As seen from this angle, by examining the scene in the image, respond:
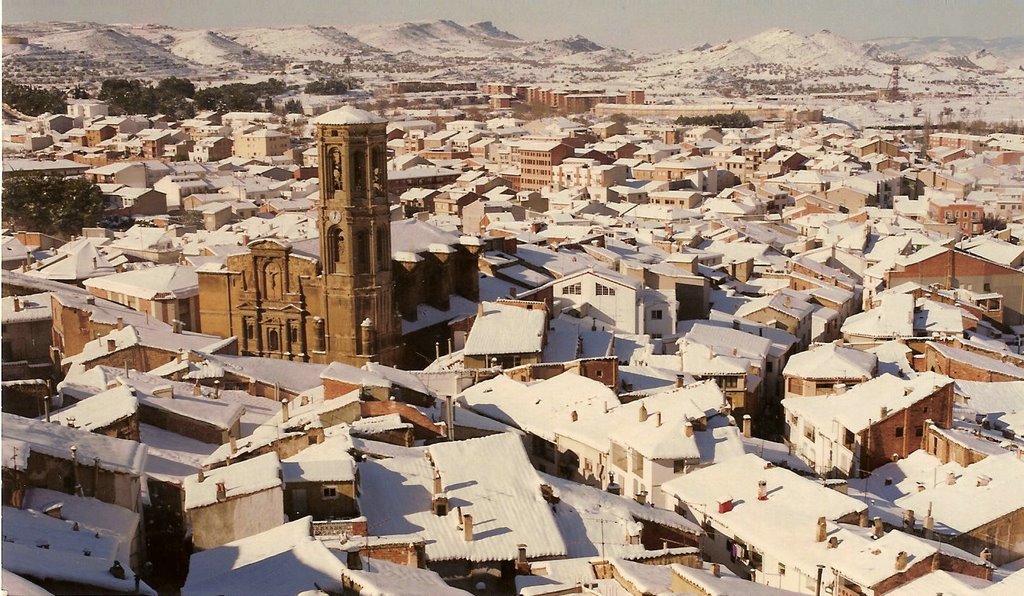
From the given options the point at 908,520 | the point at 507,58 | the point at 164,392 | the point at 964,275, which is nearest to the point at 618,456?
the point at 908,520

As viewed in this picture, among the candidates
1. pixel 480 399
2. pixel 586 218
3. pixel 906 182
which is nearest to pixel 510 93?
pixel 906 182

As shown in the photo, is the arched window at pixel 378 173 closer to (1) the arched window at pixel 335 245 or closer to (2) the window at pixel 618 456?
(1) the arched window at pixel 335 245

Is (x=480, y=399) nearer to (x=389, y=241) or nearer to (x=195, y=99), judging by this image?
(x=389, y=241)

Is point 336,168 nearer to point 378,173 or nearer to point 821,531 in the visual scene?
point 378,173

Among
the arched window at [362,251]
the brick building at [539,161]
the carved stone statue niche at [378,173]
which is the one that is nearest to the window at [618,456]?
the arched window at [362,251]

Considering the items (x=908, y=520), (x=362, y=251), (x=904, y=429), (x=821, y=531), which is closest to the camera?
(x=821, y=531)
